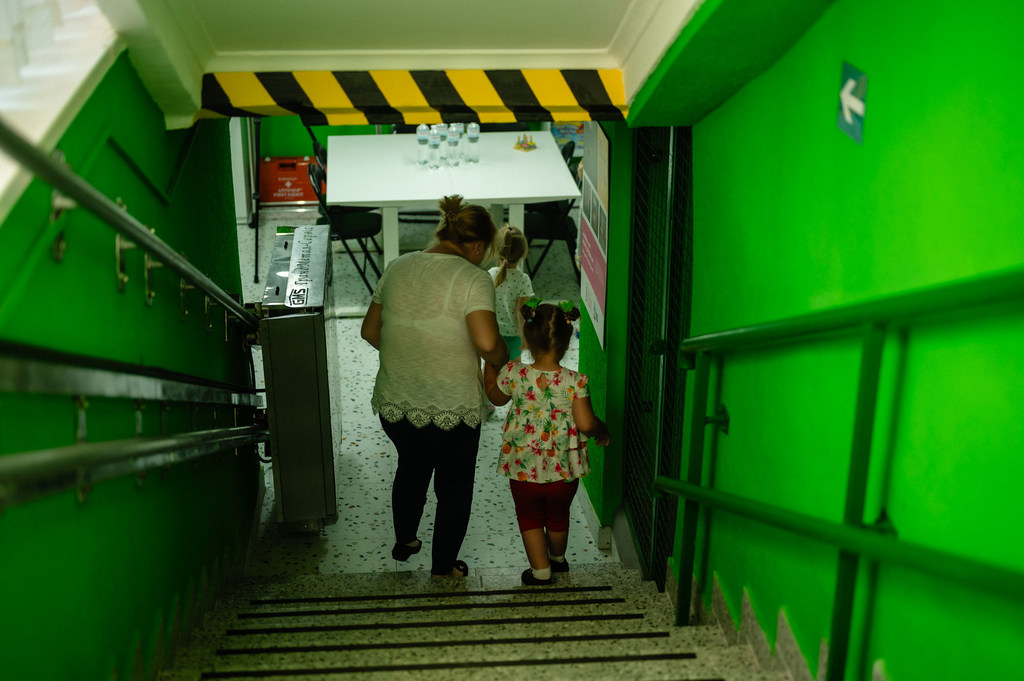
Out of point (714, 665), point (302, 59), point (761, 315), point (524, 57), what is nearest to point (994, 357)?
point (761, 315)

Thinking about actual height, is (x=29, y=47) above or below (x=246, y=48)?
below

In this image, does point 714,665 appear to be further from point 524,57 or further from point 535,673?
point 524,57

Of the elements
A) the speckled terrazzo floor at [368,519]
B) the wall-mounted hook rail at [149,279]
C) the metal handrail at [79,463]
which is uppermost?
the wall-mounted hook rail at [149,279]

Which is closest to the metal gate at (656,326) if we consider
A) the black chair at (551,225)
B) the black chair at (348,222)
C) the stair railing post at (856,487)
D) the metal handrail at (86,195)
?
the stair railing post at (856,487)

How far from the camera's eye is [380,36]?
2.75 m

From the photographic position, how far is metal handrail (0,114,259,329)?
120 centimetres

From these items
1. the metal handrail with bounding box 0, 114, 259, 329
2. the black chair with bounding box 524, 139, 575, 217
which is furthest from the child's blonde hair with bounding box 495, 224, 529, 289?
the black chair with bounding box 524, 139, 575, 217

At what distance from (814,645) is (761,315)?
804mm

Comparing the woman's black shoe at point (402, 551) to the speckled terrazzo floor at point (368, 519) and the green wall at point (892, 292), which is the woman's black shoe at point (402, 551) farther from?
the green wall at point (892, 292)

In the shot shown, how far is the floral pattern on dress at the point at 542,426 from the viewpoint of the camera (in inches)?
128

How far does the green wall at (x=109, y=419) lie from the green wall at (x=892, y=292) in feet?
4.87

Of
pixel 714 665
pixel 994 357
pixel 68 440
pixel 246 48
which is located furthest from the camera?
pixel 246 48

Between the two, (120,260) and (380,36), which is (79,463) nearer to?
(120,260)

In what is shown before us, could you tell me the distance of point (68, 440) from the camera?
1.72 metres
